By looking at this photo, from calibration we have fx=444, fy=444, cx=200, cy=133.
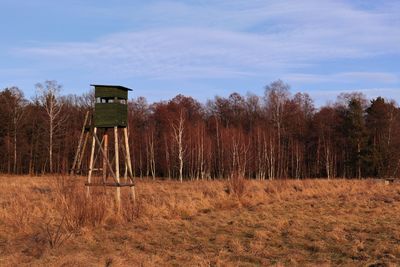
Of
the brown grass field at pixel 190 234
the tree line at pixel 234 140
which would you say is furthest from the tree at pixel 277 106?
the brown grass field at pixel 190 234

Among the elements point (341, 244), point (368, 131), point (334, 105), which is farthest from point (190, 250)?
point (334, 105)

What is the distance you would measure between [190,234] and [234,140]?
1373 inches

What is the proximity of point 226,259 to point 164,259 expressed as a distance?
3.52 feet

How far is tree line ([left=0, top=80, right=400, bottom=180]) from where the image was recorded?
45.5 meters

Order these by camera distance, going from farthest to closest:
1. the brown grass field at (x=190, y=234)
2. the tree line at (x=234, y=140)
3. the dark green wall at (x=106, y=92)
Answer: the tree line at (x=234, y=140), the dark green wall at (x=106, y=92), the brown grass field at (x=190, y=234)

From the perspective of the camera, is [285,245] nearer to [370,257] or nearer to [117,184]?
[370,257]

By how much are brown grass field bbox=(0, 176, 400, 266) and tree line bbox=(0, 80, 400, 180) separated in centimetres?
2860

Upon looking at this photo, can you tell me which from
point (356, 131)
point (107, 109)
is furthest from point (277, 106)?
point (107, 109)

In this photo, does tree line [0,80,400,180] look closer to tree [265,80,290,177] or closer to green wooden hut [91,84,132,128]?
tree [265,80,290,177]

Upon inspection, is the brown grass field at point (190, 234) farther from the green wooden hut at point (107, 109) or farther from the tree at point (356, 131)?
the tree at point (356, 131)

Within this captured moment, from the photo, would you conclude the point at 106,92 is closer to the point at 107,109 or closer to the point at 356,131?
the point at 107,109

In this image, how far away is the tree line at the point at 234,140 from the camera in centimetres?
4553

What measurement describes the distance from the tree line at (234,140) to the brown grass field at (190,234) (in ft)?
93.8

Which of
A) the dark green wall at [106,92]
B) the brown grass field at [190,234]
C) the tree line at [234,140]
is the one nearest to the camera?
the brown grass field at [190,234]
